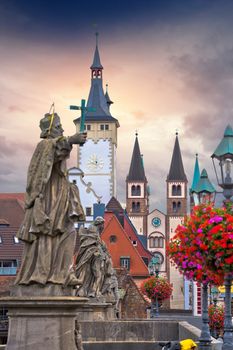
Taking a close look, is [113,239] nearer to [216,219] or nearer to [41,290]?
[216,219]

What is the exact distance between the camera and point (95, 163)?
364 feet

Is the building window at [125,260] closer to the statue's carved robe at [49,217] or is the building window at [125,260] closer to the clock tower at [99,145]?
the clock tower at [99,145]

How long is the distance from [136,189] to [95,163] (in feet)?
104

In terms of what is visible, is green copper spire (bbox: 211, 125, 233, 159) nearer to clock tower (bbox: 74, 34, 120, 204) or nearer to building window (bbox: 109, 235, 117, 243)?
building window (bbox: 109, 235, 117, 243)

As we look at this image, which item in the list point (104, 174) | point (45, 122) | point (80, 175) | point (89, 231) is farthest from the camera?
point (104, 174)

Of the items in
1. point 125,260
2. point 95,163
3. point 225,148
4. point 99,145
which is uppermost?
point 99,145

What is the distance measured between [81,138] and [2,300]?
174 cm

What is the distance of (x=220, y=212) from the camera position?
1274cm

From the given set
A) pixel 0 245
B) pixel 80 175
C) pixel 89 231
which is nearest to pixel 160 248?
pixel 80 175

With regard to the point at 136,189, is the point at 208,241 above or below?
below

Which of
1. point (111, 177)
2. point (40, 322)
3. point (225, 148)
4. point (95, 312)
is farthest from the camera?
point (111, 177)

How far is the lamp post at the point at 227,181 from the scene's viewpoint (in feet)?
39.4

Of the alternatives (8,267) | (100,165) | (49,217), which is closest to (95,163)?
(100,165)

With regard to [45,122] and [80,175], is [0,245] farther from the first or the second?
[45,122]
